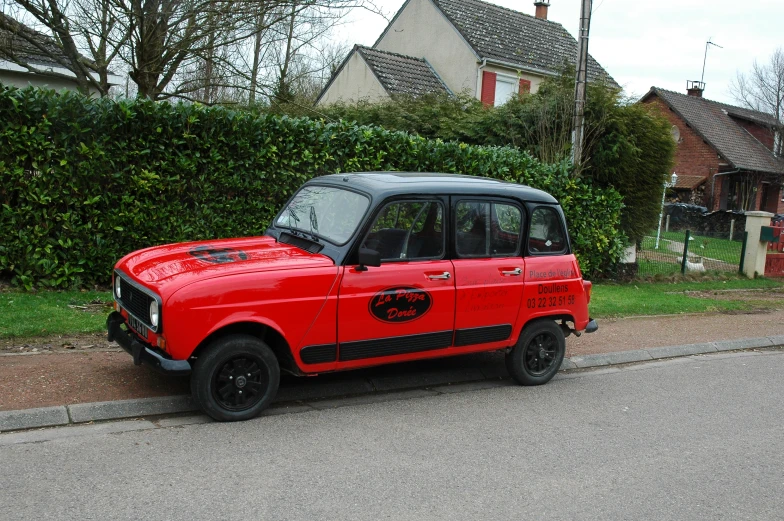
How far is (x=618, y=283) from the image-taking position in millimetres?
14156

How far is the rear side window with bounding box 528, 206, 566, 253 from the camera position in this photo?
704 cm

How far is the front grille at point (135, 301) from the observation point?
5.36 meters

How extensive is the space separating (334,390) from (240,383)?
1.22 meters

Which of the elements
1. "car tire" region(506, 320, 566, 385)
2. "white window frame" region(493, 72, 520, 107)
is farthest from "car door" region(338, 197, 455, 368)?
"white window frame" region(493, 72, 520, 107)

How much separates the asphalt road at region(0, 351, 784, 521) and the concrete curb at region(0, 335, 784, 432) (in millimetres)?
171

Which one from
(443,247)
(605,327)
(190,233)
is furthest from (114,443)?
(605,327)

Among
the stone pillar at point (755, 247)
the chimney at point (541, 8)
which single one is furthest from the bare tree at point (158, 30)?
the chimney at point (541, 8)

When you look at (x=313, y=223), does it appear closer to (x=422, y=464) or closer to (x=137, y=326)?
(x=137, y=326)

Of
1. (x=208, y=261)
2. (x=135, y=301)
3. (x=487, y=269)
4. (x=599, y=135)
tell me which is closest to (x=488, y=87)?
(x=599, y=135)

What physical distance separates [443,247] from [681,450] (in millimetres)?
2546

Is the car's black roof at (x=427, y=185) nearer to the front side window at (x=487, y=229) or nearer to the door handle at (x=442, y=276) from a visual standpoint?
the front side window at (x=487, y=229)

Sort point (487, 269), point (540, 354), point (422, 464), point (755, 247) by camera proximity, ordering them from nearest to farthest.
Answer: point (422, 464), point (487, 269), point (540, 354), point (755, 247)

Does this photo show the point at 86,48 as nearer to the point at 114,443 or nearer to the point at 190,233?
the point at 190,233

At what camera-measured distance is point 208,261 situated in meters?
Result: 5.64
